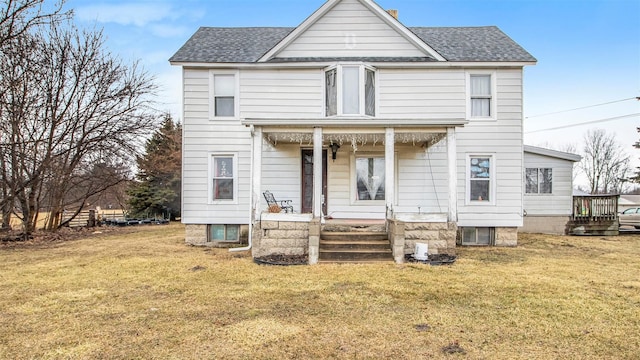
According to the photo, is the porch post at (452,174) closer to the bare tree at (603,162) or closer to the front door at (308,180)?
the front door at (308,180)

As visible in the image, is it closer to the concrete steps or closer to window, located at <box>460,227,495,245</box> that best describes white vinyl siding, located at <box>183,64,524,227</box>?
window, located at <box>460,227,495,245</box>

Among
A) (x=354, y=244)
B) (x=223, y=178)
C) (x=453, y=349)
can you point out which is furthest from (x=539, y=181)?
(x=453, y=349)

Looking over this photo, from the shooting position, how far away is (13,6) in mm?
11711

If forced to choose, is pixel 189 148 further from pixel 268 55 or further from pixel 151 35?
pixel 151 35

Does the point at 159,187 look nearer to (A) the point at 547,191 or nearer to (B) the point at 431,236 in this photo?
(B) the point at 431,236

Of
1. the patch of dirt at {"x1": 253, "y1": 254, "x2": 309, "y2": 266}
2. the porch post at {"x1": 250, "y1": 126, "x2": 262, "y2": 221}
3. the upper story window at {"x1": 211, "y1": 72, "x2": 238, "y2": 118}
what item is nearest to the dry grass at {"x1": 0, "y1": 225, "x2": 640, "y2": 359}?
the patch of dirt at {"x1": 253, "y1": 254, "x2": 309, "y2": 266}

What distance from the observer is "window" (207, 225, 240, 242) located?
11078 millimetres

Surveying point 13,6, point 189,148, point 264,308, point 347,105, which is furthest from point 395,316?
point 13,6

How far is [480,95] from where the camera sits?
11.0 meters

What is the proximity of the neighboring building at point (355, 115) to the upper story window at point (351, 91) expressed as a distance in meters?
0.03

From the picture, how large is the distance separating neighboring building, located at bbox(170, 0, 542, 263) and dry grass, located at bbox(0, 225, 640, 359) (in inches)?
101

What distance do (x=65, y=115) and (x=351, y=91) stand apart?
11718 millimetres

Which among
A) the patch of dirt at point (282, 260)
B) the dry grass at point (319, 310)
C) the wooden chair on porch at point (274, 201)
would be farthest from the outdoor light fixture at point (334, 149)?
the dry grass at point (319, 310)

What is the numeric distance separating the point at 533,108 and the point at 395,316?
4900 cm
